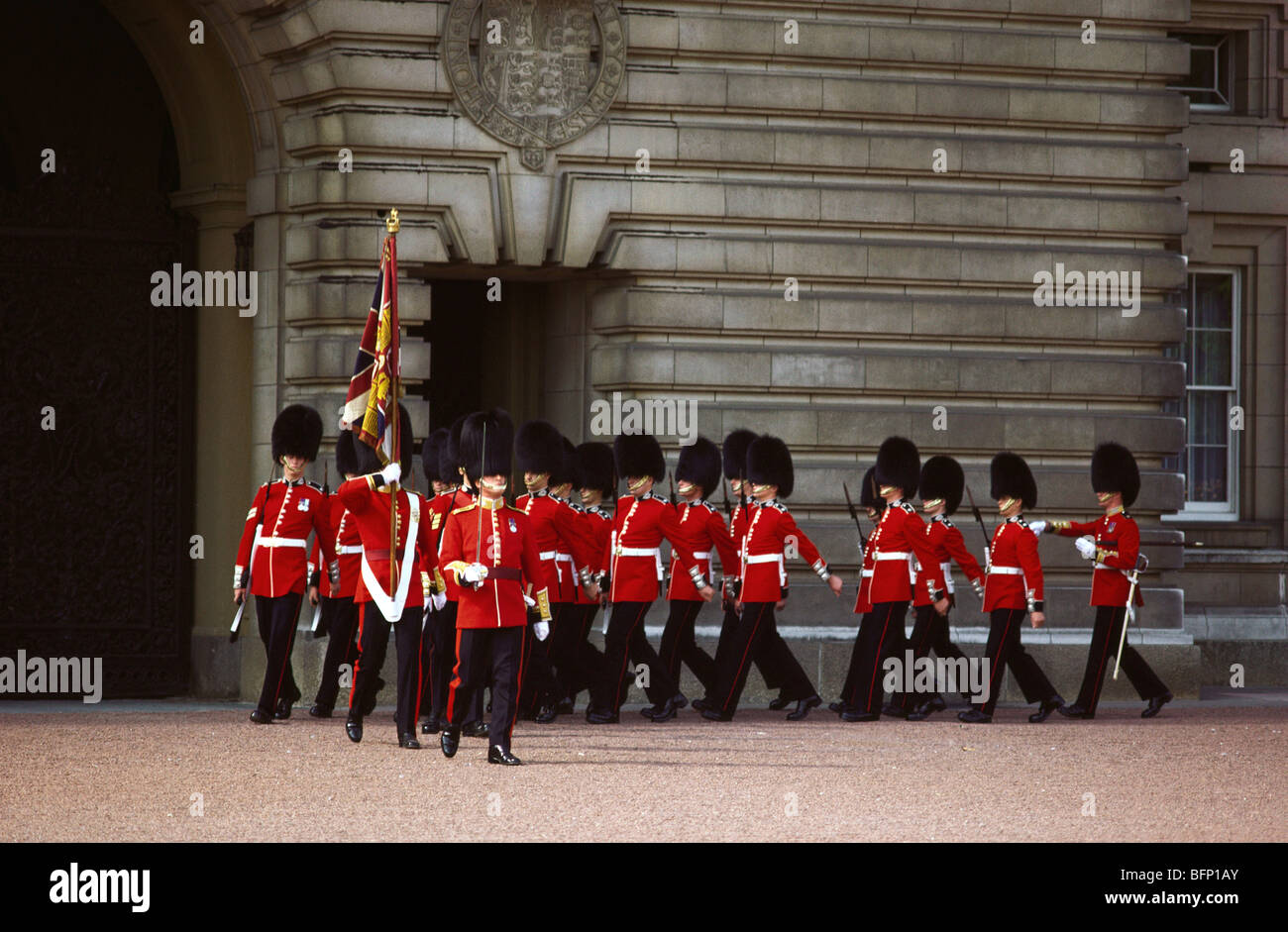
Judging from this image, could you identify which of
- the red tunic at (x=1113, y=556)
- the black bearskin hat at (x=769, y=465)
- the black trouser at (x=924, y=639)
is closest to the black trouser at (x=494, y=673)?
the black bearskin hat at (x=769, y=465)

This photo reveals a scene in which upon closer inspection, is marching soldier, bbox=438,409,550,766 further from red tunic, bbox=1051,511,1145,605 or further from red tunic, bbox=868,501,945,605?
red tunic, bbox=1051,511,1145,605

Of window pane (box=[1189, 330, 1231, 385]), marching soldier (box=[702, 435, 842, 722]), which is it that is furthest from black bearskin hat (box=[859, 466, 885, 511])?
window pane (box=[1189, 330, 1231, 385])

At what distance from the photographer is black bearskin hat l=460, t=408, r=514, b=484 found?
9242 mm

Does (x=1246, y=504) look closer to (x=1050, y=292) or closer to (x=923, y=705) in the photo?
(x=1050, y=292)

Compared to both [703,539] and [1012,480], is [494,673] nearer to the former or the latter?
[703,539]

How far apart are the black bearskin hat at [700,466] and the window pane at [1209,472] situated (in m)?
4.70

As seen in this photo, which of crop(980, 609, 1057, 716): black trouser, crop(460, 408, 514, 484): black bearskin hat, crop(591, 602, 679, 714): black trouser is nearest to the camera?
crop(460, 408, 514, 484): black bearskin hat

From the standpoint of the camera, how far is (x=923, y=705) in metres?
11.7

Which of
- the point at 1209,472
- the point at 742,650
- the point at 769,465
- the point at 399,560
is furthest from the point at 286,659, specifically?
the point at 1209,472

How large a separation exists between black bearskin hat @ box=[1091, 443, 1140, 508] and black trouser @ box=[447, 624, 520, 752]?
4287mm

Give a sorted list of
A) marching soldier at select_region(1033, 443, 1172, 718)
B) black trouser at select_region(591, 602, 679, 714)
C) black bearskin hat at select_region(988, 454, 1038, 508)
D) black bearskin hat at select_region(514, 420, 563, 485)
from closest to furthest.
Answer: black bearskin hat at select_region(514, 420, 563, 485), black trouser at select_region(591, 602, 679, 714), marching soldier at select_region(1033, 443, 1172, 718), black bearskin hat at select_region(988, 454, 1038, 508)

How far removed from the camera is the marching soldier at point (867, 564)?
37.5 feet

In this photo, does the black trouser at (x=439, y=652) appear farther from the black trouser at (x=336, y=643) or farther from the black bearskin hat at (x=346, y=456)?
the black bearskin hat at (x=346, y=456)

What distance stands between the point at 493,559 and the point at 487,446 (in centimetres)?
53
